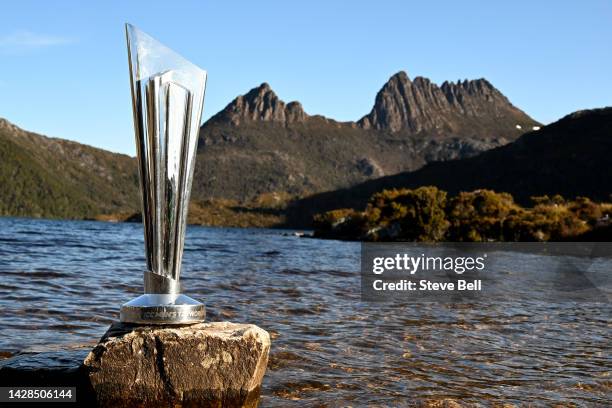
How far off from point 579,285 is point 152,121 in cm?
1525

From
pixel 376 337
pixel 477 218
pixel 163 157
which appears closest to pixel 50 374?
pixel 163 157

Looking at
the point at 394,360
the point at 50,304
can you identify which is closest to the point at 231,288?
the point at 50,304

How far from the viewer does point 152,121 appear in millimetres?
3760

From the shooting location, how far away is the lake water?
498cm

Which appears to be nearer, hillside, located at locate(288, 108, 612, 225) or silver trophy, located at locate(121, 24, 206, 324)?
silver trophy, located at locate(121, 24, 206, 324)

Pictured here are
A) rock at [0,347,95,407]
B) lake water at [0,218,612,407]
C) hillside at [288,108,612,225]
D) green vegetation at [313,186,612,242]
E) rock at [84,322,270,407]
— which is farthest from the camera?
hillside at [288,108,612,225]

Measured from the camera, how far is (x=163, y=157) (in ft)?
12.5

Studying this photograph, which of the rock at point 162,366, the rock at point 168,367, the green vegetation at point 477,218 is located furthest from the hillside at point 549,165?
the rock at point 162,366

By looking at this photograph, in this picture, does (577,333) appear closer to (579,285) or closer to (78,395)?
(78,395)

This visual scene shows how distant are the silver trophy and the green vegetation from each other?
55.1 metres

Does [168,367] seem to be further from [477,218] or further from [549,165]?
[549,165]

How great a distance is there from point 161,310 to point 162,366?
1.16 feet

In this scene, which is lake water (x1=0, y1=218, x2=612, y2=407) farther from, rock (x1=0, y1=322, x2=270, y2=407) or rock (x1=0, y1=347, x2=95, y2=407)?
rock (x1=0, y1=347, x2=95, y2=407)

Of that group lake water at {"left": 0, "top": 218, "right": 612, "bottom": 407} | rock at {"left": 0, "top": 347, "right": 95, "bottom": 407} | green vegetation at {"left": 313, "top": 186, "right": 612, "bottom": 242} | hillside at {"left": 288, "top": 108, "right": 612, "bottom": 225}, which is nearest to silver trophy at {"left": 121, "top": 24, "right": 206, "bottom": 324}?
rock at {"left": 0, "top": 347, "right": 95, "bottom": 407}
